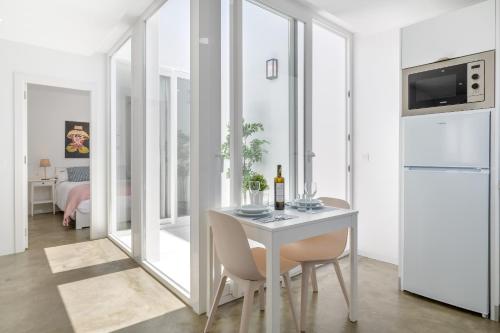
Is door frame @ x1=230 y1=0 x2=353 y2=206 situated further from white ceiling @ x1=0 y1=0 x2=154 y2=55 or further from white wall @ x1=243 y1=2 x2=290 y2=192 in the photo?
white ceiling @ x1=0 y1=0 x2=154 y2=55

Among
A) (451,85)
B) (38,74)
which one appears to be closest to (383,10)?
(451,85)

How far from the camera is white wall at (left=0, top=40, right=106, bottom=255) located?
3682mm

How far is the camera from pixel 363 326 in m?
2.12

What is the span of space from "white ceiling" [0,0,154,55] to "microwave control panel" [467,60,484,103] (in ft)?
9.45

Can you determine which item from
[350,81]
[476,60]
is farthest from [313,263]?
[350,81]

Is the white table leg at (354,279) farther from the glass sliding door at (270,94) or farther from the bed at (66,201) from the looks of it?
the bed at (66,201)

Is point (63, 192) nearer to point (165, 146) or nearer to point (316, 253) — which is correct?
point (165, 146)

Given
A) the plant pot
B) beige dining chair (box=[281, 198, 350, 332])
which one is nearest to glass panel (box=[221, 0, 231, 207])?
the plant pot

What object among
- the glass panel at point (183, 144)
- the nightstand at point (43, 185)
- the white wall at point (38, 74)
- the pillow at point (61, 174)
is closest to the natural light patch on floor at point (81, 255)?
the white wall at point (38, 74)

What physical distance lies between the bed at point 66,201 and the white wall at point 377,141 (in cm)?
408

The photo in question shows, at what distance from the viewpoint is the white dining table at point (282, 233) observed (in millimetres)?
1651

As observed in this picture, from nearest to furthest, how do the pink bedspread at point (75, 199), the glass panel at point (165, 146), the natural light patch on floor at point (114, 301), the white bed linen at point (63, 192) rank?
the natural light patch on floor at point (114, 301) → the glass panel at point (165, 146) → the pink bedspread at point (75, 199) → the white bed linen at point (63, 192)

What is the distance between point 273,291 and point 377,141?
2.46 metres

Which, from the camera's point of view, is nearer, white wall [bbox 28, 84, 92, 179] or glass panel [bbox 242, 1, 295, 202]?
glass panel [bbox 242, 1, 295, 202]
